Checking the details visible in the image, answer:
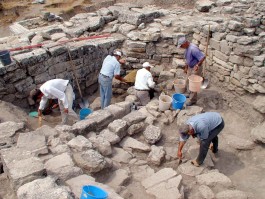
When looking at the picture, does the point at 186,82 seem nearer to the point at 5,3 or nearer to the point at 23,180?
the point at 23,180

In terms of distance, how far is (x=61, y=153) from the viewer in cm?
552

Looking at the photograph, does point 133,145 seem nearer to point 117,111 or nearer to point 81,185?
point 117,111

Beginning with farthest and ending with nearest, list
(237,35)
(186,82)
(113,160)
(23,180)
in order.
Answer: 1. (186,82)
2. (237,35)
3. (113,160)
4. (23,180)

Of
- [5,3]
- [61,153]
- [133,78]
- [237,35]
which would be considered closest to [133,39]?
[133,78]

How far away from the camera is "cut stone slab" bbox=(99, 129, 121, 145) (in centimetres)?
630

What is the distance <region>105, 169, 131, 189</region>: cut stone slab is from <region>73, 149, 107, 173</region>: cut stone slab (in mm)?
278

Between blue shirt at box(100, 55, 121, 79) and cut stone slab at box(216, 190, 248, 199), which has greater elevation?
blue shirt at box(100, 55, 121, 79)

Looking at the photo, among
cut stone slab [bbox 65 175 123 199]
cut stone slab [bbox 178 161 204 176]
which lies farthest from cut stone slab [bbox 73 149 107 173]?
cut stone slab [bbox 178 161 204 176]

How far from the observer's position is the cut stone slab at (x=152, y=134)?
659 centimetres

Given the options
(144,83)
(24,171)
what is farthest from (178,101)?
(24,171)

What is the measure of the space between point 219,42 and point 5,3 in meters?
16.9

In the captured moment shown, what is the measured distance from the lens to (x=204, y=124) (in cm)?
568

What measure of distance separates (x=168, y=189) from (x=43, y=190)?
2.15 metres

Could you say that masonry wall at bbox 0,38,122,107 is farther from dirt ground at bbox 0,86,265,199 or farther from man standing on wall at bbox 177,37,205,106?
man standing on wall at bbox 177,37,205,106
